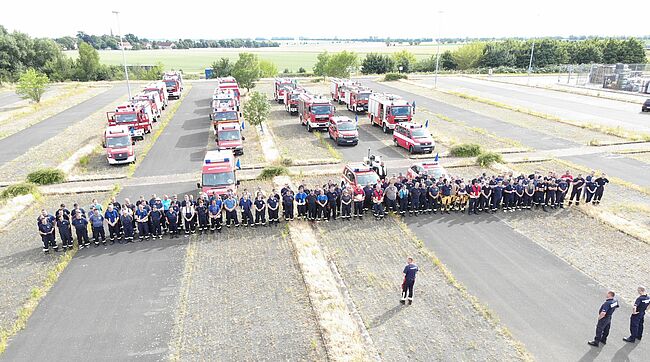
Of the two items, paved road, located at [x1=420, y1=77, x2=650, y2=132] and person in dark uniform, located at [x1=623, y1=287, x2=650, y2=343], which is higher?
paved road, located at [x1=420, y1=77, x2=650, y2=132]

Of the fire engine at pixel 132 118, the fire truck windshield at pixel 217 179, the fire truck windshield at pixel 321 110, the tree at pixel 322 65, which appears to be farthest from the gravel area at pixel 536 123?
the fire engine at pixel 132 118

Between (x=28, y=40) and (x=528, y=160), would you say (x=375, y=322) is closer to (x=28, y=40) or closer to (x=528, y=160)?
(x=528, y=160)

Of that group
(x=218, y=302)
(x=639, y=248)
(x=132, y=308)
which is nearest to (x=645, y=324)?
(x=639, y=248)

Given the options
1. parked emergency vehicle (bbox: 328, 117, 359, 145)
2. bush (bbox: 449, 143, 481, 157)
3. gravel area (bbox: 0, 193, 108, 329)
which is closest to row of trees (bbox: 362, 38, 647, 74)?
parked emergency vehicle (bbox: 328, 117, 359, 145)

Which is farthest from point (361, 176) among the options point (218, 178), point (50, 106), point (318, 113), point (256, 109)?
point (50, 106)

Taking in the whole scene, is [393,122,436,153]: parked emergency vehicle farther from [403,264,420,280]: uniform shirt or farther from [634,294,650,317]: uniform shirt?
[634,294,650,317]: uniform shirt

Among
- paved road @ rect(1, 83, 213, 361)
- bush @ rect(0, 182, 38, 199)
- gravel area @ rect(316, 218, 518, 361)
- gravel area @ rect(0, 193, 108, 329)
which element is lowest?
paved road @ rect(1, 83, 213, 361)
